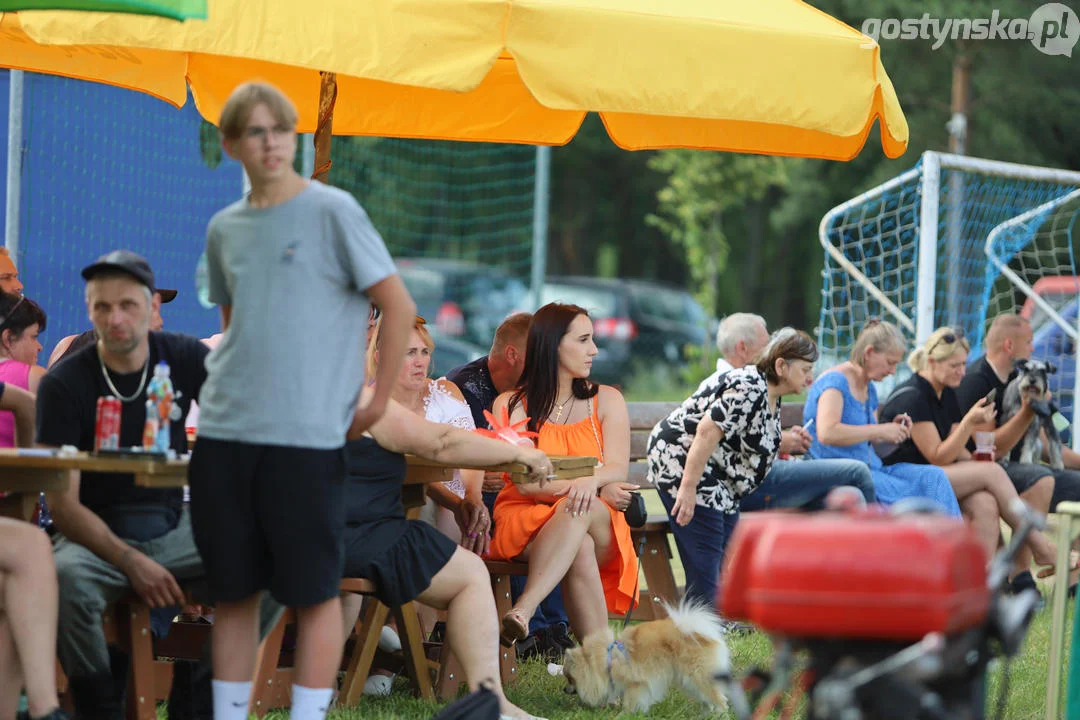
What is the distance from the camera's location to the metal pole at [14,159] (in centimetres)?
731

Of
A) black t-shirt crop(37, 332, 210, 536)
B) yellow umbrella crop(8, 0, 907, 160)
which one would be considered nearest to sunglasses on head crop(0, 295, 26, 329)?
yellow umbrella crop(8, 0, 907, 160)

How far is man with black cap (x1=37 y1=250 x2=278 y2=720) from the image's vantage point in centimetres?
372

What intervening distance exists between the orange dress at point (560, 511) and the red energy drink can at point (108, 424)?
6.03 ft

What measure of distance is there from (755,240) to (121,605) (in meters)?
26.7

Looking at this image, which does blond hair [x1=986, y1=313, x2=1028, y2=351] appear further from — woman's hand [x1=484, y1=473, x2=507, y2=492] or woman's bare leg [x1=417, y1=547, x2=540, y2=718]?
woman's bare leg [x1=417, y1=547, x2=540, y2=718]

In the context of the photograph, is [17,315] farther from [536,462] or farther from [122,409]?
[536,462]

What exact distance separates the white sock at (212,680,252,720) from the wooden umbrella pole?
2.36 meters

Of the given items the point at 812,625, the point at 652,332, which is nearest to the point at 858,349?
the point at 812,625

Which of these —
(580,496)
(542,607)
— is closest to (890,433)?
(542,607)

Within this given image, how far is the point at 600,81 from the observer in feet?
13.8

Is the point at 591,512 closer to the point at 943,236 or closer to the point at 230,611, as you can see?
the point at 230,611

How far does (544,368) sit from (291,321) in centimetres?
222

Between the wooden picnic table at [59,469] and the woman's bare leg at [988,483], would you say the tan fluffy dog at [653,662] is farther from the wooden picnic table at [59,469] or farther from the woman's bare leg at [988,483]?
the woman's bare leg at [988,483]

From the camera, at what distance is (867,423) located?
711cm
